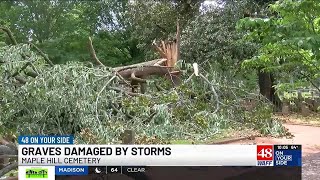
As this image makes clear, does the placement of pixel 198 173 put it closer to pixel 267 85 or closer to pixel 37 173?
pixel 37 173

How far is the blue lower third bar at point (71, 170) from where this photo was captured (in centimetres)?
226

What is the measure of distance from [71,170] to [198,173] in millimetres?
662

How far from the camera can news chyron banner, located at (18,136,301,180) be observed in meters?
2.18

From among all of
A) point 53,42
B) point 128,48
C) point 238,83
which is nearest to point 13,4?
point 53,42

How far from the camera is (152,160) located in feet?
7.25

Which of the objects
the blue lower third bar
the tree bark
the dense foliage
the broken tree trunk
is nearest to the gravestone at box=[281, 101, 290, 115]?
the tree bark

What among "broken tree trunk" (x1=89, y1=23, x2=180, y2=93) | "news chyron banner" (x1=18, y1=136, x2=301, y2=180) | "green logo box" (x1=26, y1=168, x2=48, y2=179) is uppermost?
"broken tree trunk" (x1=89, y1=23, x2=180, y2=93)

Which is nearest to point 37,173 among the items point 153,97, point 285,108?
point 153,97

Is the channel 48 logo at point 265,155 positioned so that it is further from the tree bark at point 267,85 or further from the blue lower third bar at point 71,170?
the tree bark at point 267,85

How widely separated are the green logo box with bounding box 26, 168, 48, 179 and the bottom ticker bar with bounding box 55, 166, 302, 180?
0.23 ft

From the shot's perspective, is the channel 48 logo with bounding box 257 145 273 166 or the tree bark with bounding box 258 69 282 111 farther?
the tree bark with bounding box 258 69 282 111

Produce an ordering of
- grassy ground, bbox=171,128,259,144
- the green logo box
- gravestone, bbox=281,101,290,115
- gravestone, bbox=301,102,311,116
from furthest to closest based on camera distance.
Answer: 1. gravestone, bbox=281,101,290,115
2. gravestone, bbox=301,102,311,116
3. grassy ground, bbox=171,128,259,144
4. the green logo box

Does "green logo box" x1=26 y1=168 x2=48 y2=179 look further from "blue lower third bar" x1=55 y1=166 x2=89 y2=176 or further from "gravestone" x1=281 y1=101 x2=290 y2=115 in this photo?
"gravestone" x1=281 y1=101 x2=290 y2=115

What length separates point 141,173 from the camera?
221 centimetres
